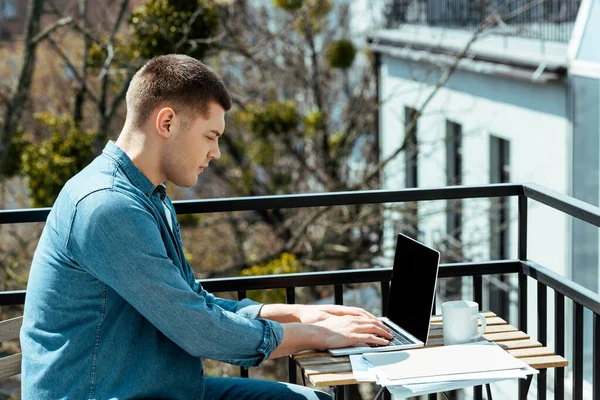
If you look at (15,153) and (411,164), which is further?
(411,164)

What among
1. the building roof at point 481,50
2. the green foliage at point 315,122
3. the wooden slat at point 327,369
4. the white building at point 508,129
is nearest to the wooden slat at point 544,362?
the wooden slat at point 327,369

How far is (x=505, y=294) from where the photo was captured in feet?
39.5

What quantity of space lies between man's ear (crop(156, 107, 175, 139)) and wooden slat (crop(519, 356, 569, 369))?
1033 millimetres

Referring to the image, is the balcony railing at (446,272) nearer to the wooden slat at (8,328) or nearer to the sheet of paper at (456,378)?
the wooden slat at (8,328)

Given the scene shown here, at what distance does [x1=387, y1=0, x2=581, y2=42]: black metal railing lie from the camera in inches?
422

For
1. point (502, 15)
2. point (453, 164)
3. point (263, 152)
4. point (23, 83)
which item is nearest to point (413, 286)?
point (23, 83)

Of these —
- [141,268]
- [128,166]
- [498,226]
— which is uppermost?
[128,166]

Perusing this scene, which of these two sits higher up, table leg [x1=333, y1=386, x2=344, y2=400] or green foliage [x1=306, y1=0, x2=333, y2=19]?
green foliage [x1=306, y1=0, x2=333, y2=19]

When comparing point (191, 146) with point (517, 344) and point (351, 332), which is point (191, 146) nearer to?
point (351, 332)

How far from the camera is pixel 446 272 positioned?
3115mm

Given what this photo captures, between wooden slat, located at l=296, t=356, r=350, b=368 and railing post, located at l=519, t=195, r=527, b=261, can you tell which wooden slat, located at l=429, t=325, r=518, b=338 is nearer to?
wooden slat, located at l=296, t=356, r=350, b=368

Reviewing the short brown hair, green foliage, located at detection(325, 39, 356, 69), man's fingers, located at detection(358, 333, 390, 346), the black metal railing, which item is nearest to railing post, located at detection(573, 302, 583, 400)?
man's fingers, located at detection(358, 333, 390, 346)

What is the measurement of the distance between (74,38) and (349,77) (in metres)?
4.49

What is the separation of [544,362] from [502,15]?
9165 mm
